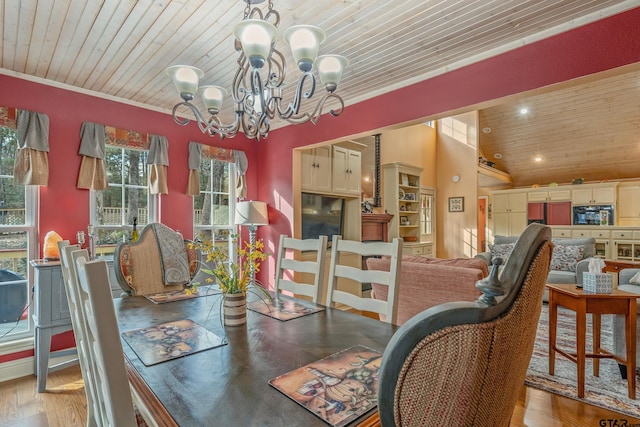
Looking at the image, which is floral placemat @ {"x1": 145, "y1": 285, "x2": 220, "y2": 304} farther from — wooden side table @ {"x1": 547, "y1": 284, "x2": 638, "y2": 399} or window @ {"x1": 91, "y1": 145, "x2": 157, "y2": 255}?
wooden side table @ {"x1": 547, "y1": 284, "x2": 638, "y2": 399}

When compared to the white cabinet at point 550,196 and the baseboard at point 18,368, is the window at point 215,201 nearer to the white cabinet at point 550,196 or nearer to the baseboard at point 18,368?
the baseboard at point 18,368

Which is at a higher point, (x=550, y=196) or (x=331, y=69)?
(x=331, y=69)

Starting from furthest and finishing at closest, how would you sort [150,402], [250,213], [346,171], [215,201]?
[346,171] → [215,201] → [250,213] → [150,402]

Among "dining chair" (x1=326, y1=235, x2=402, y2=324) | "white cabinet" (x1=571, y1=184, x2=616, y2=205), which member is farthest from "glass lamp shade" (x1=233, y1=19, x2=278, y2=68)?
"white cabinet" (x1=571, y1=184, x2=616, y2=205)

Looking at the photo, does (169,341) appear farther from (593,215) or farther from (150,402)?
(593,215)

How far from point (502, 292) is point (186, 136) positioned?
3.85 metres

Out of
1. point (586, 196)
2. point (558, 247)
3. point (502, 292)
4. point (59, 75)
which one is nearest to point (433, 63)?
point (502, 292)

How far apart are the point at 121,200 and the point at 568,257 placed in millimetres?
6133

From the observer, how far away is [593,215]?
7.37 m

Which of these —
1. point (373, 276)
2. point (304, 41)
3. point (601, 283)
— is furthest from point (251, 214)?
point (601, 283)

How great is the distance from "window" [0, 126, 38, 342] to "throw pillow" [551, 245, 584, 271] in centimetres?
638

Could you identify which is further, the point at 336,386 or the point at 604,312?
the point at 604,312

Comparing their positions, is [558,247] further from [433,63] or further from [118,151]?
[118,151]

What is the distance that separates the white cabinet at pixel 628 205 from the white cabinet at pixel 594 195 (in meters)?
0.22
